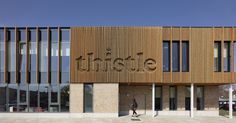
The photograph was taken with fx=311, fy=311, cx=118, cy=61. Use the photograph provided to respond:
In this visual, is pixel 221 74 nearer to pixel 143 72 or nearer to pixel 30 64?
pixel 143 72

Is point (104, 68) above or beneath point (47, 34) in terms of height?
beneath

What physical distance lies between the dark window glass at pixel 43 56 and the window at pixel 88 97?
3.67 meters

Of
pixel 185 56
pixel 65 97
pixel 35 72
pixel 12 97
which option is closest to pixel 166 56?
pixel 185 56

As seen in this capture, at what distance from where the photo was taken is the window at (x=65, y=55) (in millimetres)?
26594

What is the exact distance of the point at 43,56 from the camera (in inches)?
1057

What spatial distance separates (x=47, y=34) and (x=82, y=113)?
7.39 m

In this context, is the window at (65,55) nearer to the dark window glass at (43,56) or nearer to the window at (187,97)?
the dark window glass at (43,56)

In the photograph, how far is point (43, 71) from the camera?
1052 inches

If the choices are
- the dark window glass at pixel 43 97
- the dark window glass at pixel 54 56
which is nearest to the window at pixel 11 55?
the dark window glass at pixel 43 97

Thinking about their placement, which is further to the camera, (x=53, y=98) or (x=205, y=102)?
(x=205, y=102)

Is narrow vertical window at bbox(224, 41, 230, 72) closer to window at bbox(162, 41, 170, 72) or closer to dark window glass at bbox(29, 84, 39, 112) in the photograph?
window at bbox(162, 41, 170, 72)

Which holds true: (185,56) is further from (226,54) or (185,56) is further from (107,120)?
(107,120)

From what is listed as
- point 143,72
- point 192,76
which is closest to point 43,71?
point 143,72

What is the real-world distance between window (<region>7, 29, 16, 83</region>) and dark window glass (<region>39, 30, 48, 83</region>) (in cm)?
231
